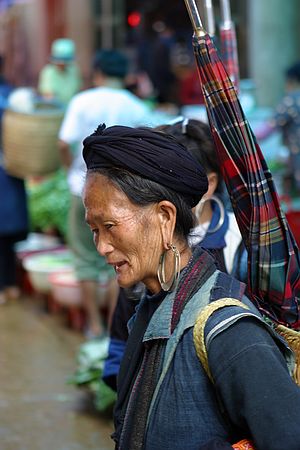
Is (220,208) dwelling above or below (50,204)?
above

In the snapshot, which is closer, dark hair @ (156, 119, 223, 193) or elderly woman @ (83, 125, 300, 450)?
elderly woman @ (83, 125, 300, 450)

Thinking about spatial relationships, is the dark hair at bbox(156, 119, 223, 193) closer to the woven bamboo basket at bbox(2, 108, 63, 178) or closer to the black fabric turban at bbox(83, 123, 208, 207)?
the black fabric turban at bbox(83, 123, 208, 207)

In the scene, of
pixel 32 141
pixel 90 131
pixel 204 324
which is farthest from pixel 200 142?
pixel 32 141

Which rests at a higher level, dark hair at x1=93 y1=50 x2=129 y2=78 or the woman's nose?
dark hair at x1=93 y1=50 x2=129 y2=78

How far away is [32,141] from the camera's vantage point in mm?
7094

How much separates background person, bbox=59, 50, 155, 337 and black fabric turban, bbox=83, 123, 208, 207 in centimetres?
412

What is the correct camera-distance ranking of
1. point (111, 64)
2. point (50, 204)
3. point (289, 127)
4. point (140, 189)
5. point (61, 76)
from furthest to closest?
point (61, 76) → point (289, 127) → point (50, 204) → point (111, 64) → point (140, 189)

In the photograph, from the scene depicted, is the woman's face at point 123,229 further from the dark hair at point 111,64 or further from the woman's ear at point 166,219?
the dark hair at point 111,64

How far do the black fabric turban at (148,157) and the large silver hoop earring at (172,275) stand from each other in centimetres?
13

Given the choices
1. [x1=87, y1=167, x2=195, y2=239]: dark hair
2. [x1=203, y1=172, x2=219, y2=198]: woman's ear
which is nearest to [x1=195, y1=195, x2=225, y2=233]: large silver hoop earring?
[x1=203, y1=172, x2=219, y2=198]: woman's ear

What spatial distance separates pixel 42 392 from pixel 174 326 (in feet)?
12.7

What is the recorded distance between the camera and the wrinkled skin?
207cm

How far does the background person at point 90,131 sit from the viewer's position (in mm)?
6293

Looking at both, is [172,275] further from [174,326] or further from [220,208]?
[220,208]
